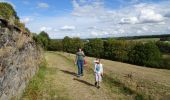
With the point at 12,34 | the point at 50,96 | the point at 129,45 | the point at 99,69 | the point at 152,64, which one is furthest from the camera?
the point at 129,45

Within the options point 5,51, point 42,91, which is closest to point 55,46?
point 42,91

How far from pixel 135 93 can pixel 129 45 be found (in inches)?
2058

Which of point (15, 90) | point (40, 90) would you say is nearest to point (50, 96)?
point (40, 90)

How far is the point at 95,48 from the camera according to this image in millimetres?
75938

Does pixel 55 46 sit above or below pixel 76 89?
above

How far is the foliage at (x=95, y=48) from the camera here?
2939 inches

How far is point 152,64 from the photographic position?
5947 centimetres

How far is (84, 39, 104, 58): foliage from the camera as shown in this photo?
74.6 meters

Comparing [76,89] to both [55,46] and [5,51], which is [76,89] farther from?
[55,46]

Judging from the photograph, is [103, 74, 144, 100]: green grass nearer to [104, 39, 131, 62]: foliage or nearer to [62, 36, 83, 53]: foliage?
[104, 39, 131, 62]: foliage

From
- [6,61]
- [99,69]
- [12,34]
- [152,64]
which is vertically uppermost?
[12,34]

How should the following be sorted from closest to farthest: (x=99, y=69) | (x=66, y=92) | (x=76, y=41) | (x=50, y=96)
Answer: (x=50, y=96)
(x=66, y=92)
(x=99, y=69)
(x=76, y=41)

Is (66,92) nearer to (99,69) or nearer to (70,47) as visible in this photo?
(99,69)

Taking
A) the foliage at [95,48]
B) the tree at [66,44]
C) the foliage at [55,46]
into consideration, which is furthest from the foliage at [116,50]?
the foliage at [55,46]
